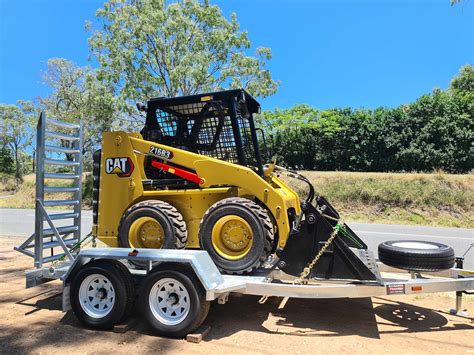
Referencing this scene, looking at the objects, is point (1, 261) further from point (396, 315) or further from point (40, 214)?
point (396, 315)

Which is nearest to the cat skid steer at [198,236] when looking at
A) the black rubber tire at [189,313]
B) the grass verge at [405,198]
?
the black rubber tire at [189,313]

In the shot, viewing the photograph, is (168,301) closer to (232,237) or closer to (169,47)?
(232,237)

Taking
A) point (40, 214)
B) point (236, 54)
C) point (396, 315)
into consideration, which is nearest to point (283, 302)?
point (396, 315)

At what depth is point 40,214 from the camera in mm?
5621

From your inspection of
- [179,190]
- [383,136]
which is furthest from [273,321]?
[383,136]

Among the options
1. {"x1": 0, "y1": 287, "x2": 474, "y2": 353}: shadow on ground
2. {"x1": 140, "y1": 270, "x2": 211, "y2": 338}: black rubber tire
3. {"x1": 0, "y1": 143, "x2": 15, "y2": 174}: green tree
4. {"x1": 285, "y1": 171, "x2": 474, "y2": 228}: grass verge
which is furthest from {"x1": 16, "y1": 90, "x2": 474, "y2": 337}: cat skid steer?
{"x1": 0, "y1": 143, "x2": 15, "y2": 174}: green tree

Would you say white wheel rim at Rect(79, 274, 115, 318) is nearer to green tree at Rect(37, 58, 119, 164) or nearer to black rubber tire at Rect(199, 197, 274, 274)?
black rubber tire at Rect(199, 197, 274, 274)

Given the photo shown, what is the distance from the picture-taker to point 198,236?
17.2ft

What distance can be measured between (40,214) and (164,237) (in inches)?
73.1

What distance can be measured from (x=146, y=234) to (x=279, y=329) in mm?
2088

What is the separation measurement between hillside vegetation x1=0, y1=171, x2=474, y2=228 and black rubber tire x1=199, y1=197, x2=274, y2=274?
14.5m

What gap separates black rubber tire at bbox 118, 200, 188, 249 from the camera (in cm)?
516

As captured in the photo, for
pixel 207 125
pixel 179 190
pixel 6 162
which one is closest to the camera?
pixel 179 190

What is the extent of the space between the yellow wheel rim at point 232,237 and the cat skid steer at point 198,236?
13 mm
